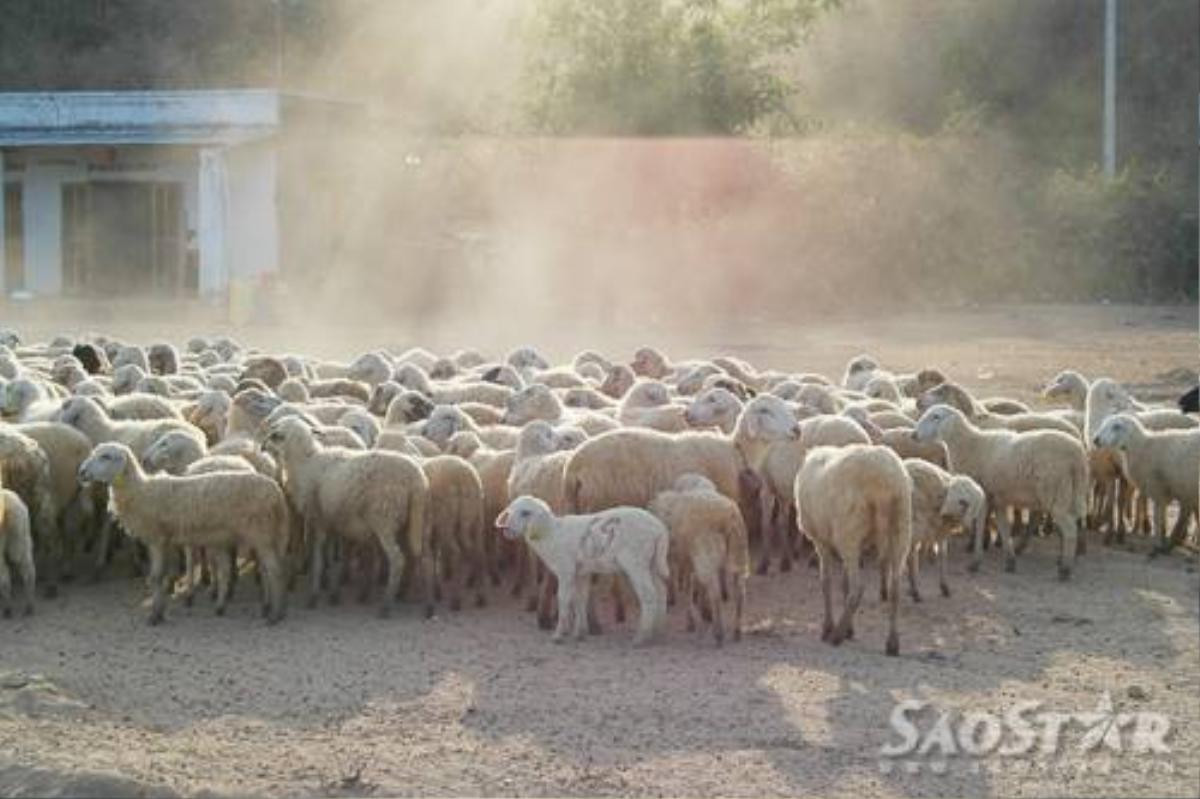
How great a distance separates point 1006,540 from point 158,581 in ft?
18.4

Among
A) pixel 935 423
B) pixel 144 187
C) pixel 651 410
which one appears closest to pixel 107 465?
pixel 651 410

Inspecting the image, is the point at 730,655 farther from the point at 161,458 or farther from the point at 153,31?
the point at 153,31

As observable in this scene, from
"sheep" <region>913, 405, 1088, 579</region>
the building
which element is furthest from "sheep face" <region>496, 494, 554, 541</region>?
the building

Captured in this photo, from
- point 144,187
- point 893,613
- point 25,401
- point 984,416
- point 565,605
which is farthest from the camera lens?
point 144,187

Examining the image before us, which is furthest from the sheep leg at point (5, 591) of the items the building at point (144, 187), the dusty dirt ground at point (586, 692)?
the building at point (144, 187)

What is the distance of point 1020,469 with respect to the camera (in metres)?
12.5

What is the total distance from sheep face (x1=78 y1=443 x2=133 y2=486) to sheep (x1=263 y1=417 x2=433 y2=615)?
1099 millimetres

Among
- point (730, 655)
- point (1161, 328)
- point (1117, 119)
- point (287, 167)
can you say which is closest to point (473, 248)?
point (287, 167)

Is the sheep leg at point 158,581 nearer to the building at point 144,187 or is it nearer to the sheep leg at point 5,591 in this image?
the sheep leg at point 5,591

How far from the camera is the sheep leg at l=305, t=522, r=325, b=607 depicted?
38.2ft

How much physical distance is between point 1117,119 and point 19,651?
48.9m

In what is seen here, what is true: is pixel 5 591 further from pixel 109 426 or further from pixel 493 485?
pixel 493 485

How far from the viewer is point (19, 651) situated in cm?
1041

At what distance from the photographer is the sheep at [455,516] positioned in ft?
38.2
